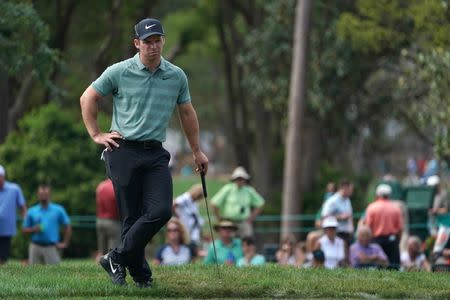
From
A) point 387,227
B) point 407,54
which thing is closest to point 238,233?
point 387,227

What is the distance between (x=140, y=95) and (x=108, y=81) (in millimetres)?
281

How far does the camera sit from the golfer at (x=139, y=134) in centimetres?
1083

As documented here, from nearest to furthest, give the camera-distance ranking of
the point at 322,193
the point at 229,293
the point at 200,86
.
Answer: the point at 229,293 → the point at 322,193 → the point at 200,86

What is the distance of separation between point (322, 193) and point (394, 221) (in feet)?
42.5

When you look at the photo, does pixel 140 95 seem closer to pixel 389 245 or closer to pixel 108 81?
pixel 108 81

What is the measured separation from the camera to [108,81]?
429 inches

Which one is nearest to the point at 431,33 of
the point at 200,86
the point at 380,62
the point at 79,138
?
the point at 380,62

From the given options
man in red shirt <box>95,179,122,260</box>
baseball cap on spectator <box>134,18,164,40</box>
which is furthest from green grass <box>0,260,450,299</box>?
man in red shirt <box>95,179,122,260</box>

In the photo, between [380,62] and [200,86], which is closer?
[380,62]

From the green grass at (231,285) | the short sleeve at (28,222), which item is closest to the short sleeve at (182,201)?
the short sleeve at (28,222)

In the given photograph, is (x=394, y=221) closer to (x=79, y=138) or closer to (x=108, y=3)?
(x=79, y=138)

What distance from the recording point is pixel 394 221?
2178 cm

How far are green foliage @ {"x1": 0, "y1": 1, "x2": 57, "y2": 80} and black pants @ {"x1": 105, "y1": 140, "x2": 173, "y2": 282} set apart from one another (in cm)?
641

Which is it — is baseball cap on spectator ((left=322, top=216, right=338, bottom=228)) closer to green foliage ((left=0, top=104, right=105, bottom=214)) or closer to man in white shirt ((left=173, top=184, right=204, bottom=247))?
man in white shirt ((left=173, top=184, right=204, bottom=247))
